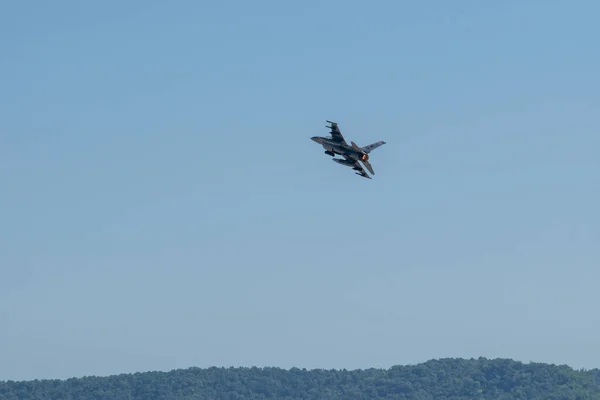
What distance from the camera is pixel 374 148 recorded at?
448 feet

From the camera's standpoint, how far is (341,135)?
431 ft

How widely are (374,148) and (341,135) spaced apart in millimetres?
6628
